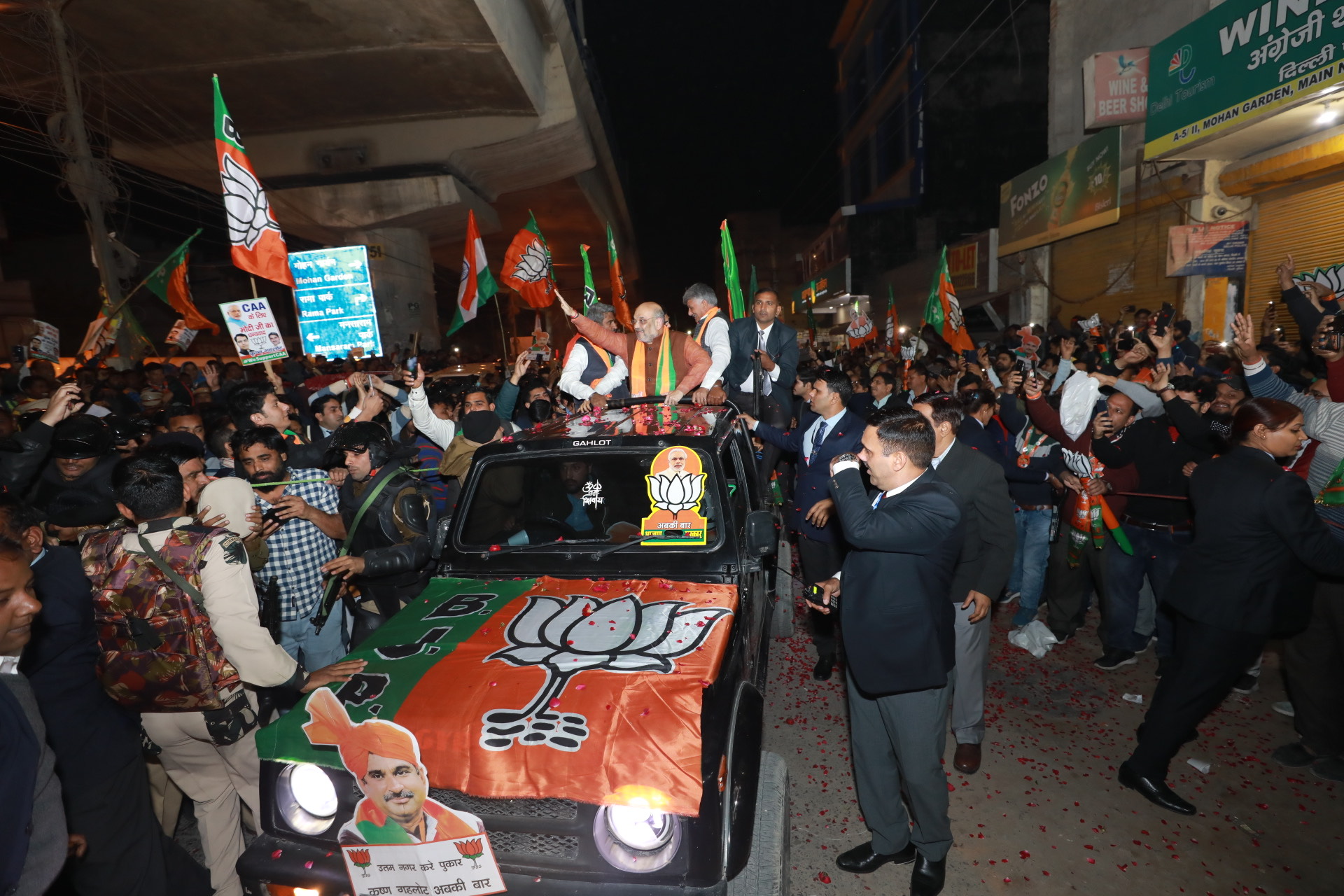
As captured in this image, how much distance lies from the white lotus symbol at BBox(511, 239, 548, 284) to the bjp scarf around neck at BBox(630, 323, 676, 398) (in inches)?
229

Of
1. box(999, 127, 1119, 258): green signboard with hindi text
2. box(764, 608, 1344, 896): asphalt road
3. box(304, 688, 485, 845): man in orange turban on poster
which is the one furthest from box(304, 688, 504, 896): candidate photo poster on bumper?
box(999, 127, 1119, 258): green signboard with hindi text

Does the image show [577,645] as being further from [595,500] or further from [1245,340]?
[1245,340]

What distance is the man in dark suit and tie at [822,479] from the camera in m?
4.84

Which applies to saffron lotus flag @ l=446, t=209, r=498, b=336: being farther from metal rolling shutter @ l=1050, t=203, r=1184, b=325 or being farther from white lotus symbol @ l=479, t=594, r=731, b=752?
metal rolling shutter @ l=1050, t=203, r=1184, b=325

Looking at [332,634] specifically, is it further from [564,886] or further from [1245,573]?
[1245,573]

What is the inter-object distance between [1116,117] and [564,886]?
58.4 ft

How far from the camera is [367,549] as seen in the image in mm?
4137

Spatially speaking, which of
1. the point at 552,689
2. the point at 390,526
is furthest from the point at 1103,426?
the point at 390,526

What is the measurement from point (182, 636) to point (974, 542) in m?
3.87

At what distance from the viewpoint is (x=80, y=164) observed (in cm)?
1084

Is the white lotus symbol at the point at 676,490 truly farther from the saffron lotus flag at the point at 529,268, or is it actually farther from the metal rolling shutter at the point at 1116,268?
the metal rolling shutter at the point at 1116,268

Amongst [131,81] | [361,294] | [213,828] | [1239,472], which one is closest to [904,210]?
[361,294]

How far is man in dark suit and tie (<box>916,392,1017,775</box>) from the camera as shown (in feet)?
12.2

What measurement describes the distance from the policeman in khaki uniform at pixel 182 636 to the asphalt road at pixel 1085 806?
278cm
